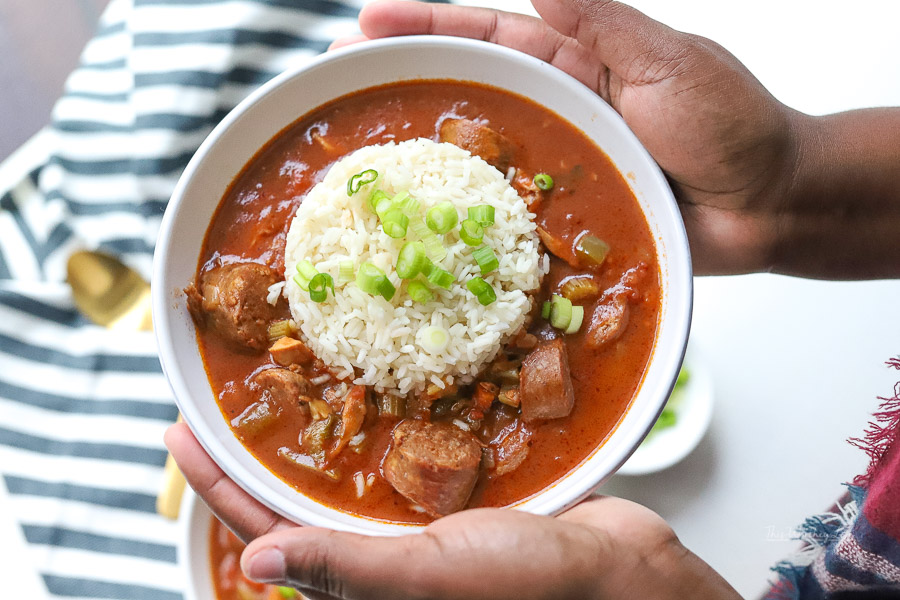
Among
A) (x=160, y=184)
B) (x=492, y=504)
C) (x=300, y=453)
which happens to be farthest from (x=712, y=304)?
(x=160, y=184)

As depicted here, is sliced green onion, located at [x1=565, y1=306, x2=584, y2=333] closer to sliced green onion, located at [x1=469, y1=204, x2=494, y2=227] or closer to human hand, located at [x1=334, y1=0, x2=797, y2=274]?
sliced green onion, located at [x1=469, y1=204, x2=494, y2=227]

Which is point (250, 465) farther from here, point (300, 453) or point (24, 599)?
point (24, 599)

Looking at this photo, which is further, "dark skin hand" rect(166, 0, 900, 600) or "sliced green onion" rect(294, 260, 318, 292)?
"sliced green onion" rect(294, 260, 318, 292)

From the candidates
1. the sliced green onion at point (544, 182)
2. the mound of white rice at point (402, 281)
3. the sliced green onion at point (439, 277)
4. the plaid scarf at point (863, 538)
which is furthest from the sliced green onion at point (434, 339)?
the plaid scarf at point (863, 538)

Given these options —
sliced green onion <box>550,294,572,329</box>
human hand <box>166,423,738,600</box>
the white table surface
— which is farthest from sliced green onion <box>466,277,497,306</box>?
the white table surface

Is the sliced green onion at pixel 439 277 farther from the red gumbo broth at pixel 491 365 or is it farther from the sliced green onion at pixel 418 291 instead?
the red gumbo broth at pixel 491 365

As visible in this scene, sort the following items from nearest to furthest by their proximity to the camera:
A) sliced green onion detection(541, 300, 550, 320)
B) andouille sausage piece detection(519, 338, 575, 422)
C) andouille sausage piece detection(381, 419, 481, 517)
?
andouille sausage piece detection(381, 419, 481, 517) → andouille sausage piece detection(519, 338, 575, 422) → sliced green onion detection(541, 300, 550, 320)

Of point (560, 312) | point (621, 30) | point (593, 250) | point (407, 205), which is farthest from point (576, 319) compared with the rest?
point (621, 30)
